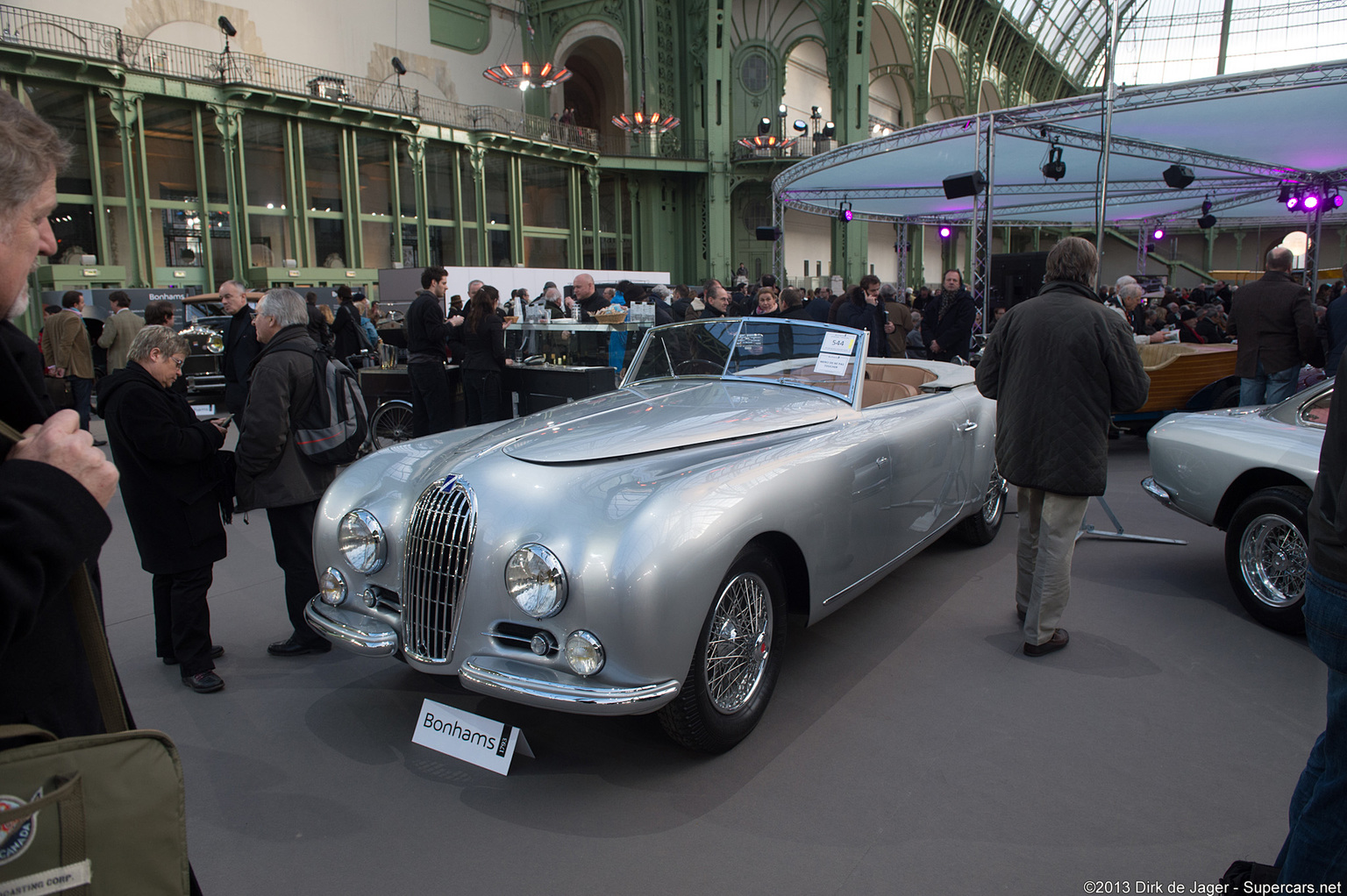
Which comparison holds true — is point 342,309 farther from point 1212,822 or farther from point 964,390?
point 1212,822

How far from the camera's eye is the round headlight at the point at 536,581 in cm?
264

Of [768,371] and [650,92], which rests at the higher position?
Answer: [650,92]

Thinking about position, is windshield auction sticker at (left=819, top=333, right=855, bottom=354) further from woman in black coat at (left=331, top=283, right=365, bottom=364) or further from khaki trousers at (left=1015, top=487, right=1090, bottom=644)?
woman in black coat at (left=331, top=283, right=365, bottom=364)

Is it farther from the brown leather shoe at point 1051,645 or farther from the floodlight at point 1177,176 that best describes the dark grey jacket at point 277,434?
the floodlight at point 1177,176

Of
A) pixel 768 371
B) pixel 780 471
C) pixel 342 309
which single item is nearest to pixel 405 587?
pixel 780 471

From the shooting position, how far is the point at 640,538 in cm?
264

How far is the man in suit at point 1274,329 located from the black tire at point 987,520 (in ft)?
11.2

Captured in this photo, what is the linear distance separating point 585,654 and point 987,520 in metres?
3.90

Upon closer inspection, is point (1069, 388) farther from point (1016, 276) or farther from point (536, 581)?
point (1016, 276)

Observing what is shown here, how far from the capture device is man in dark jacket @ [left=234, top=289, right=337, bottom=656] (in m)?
3.83

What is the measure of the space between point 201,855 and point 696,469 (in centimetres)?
205

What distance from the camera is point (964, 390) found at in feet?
17.0

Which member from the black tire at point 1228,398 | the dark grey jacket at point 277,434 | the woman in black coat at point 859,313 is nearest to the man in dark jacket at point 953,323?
the woman in black coat at point 859,313

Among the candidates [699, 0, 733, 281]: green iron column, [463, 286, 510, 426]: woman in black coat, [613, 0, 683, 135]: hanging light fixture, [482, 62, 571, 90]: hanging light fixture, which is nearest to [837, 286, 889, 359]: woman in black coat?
[463, 286, 510, 426]: woman in black coat
